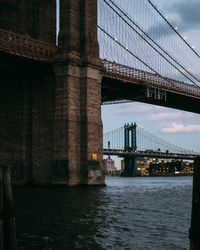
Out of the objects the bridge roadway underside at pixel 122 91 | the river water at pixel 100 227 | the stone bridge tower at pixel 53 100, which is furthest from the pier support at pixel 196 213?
the bridge roadway underside at pixel 122 91

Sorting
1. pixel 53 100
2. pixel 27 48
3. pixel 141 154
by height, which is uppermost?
pixel 27 48

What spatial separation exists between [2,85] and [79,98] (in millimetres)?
10510

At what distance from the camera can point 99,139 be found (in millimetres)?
44688

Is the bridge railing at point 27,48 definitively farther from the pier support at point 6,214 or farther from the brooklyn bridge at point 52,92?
the pier support at point 6,214

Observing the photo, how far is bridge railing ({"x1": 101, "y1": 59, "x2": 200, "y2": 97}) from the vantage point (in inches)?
1946

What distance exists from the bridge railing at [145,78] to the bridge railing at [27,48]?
6812 millimetres

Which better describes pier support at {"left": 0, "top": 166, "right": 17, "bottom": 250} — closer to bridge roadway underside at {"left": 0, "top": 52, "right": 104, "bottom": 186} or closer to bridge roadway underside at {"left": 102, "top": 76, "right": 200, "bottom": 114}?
bridge roadway underside at {"left": 0, "top": 52, "right": 104, "bottom": 186}

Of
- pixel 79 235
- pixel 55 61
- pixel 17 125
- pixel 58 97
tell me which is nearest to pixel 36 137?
pixel 17 125

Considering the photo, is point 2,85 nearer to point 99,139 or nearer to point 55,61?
point 55,61

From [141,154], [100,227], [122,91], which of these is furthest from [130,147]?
[100,227]

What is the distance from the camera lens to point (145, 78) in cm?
5522

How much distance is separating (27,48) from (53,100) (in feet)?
20.5

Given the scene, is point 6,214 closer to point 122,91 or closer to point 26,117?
point 26,117

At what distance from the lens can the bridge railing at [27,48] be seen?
39.8 meters
